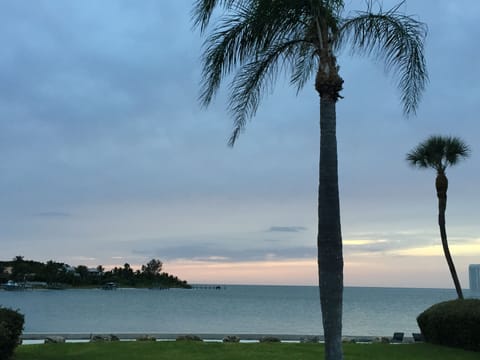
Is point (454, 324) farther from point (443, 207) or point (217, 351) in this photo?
point (443, 207)

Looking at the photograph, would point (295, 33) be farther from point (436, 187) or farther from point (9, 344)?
point (436, 187)

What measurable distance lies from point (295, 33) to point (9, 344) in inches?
424

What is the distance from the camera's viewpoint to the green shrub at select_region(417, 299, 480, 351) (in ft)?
65.8

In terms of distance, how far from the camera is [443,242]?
2880 cm

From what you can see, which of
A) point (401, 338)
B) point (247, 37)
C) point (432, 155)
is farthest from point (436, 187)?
point (247, 37)

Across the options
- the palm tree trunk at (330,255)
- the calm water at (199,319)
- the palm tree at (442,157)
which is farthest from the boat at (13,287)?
the palm tree trunk at (330,255)

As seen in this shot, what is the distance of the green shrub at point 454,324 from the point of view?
20.0 meters

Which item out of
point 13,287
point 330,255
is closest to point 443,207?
point 330,255

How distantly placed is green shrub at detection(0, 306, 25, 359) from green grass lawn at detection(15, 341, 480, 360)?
1485mm

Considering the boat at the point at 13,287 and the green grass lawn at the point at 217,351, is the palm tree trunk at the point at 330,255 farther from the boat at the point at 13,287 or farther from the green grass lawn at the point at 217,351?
the boat at the point at 13,287

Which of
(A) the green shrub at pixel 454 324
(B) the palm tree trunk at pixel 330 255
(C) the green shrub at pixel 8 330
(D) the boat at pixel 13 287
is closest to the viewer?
(B) the palm tree trunk at pixel 330 255

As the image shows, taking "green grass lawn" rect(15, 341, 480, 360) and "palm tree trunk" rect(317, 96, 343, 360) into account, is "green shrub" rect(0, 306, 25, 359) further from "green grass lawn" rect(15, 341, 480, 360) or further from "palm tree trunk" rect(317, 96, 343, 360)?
"palm tree trunk" rect(317, 96, 343, 360)

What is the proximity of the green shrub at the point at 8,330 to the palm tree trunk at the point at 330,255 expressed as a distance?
9.07 metres

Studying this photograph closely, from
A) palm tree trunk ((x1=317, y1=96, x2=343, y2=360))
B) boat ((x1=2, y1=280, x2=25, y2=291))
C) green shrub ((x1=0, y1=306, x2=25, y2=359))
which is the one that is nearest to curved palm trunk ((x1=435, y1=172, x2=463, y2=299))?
green shrub ((x1=0, y1=306, x2=25, y2=359))
